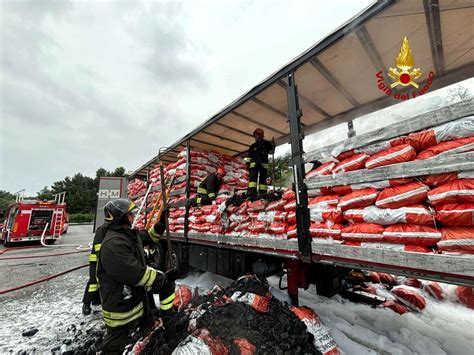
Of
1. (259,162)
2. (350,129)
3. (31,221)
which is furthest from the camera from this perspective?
(31,221)

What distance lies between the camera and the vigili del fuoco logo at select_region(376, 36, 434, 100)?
113 inches

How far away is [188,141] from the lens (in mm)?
5230

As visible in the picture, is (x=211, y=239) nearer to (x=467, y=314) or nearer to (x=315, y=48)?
(x=315, y=48)

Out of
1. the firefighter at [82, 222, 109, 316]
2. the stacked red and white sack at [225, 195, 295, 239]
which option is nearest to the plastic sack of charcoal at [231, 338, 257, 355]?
the stacked red and white sack at [225, 195, 295, 239]

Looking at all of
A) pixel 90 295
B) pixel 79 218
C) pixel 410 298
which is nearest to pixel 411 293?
pixel 410 298

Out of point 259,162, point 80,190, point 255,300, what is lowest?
point 255,300

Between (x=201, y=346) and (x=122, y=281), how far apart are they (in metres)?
1.02

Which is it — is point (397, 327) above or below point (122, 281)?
below

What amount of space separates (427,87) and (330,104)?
4.60ft

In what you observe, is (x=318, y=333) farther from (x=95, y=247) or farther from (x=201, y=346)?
(x=95, y=247)

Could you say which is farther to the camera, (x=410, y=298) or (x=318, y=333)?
(x=410, y=298)

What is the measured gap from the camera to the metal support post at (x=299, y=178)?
7.91 ft

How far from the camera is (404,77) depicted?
10.7ft

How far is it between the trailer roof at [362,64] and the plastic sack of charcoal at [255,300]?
2.82m
